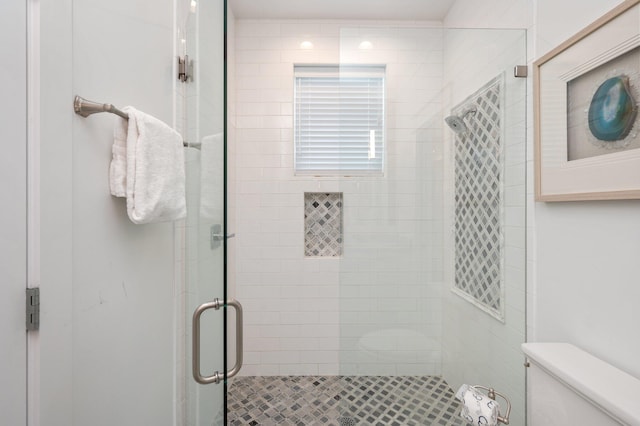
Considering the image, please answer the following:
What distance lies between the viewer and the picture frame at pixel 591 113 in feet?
2.59

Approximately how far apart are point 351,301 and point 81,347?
1141 millimetres

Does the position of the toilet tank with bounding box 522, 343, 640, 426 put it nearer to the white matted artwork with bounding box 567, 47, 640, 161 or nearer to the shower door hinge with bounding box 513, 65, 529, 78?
the white matted artwork with bounding box 567, 47, 640, 161

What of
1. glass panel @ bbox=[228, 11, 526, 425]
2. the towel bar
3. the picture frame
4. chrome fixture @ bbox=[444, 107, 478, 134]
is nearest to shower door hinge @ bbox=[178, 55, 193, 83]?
the towel bar

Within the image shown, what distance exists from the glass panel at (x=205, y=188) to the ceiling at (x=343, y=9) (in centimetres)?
113

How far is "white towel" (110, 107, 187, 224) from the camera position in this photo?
76 cm

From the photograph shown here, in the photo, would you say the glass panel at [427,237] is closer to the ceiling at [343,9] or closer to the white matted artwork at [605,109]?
the white matted artwork at [605,109]

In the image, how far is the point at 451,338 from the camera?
141 centimetres

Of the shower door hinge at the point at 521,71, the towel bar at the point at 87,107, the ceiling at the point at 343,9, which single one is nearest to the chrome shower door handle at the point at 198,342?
the towel bar at the point at 87,107

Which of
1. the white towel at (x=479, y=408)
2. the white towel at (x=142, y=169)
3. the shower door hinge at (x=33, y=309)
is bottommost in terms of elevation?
the white towel at (x=479, y=408)

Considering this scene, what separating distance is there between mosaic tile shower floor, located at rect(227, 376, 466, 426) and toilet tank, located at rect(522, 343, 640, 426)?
17.5 inches

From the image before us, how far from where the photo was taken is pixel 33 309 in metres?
0.60

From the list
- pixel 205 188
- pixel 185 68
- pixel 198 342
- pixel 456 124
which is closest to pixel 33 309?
pixel 198 342

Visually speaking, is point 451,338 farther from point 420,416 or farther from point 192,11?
point 192,11

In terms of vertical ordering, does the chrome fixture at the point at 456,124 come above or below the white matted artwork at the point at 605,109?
above
